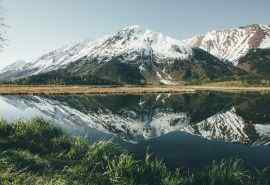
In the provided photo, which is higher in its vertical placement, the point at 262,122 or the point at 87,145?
the point at 87,145

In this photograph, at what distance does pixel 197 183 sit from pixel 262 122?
49.6 meters

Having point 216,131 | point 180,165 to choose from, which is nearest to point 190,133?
point 216,131

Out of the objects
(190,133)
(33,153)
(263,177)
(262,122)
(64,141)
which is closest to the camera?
(263,177)

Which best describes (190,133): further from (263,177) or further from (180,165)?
(263,177)

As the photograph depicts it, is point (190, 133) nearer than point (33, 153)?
No

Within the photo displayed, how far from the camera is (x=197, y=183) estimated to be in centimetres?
2398

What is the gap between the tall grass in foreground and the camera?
22.6 metres

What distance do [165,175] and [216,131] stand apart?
32.4 metres

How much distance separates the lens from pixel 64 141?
106 ft

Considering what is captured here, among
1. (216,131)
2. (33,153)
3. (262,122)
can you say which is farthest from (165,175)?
(262,122)

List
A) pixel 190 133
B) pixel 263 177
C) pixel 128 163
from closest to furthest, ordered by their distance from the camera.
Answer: pixel 128 163
pixel 263 177
pixel 190 133

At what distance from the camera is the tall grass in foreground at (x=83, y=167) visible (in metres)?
22.6

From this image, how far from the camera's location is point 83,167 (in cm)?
2508

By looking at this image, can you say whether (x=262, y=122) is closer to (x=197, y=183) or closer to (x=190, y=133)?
(x=190, y=133)
